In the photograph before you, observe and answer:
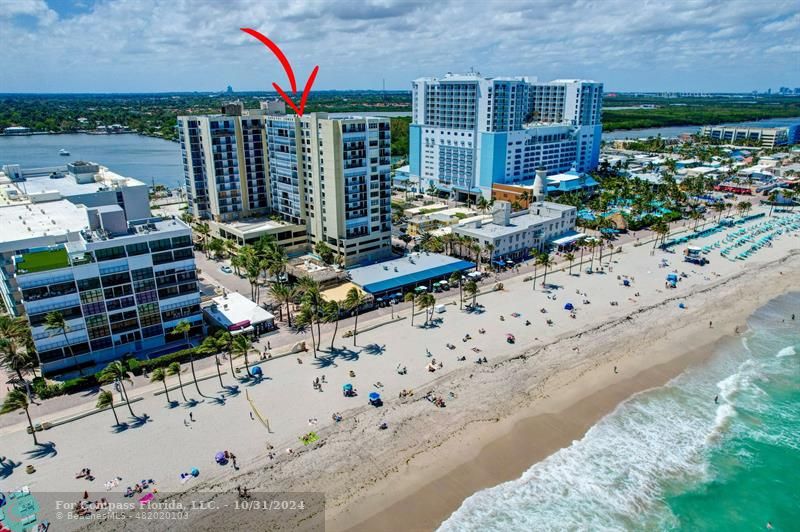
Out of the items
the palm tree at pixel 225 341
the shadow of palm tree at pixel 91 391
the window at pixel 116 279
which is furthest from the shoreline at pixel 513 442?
the window at pixel 116 279

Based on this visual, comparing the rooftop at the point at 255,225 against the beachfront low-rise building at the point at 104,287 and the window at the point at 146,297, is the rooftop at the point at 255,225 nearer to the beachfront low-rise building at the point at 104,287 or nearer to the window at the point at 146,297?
the beachfront low-rise building at the point at 104,287

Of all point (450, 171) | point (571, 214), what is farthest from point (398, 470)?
point (450, 171)

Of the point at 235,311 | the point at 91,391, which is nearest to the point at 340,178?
the point at 235,311

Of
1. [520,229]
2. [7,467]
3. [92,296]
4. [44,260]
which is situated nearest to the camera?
[7,467]

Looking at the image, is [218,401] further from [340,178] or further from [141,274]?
[340,178]

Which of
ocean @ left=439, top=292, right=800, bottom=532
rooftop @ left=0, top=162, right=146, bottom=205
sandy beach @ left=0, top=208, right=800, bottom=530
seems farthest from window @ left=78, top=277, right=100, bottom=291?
ocean @ left=439, top=292, right=800, bottom=532

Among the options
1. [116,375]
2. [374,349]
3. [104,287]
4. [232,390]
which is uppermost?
[104,287]
